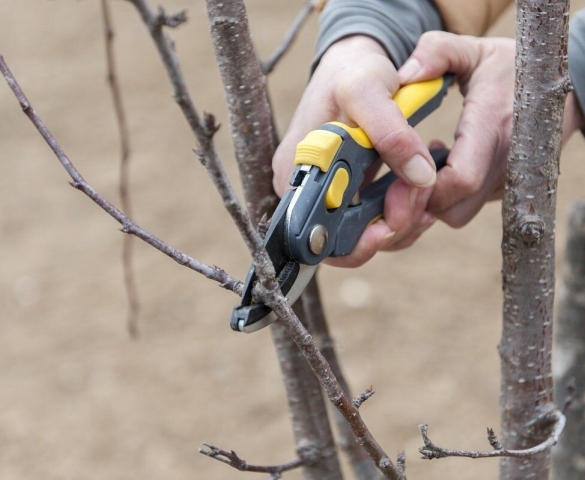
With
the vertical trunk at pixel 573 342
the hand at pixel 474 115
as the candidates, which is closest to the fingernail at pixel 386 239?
the hand at pixel 474 115

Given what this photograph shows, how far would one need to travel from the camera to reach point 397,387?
264 cm

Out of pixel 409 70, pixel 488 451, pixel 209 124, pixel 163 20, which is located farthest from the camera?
pixel 409 70

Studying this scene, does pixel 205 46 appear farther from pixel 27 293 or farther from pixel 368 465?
pixel 368 465

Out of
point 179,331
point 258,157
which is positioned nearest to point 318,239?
point 258,157

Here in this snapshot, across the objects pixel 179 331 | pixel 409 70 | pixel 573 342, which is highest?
pixel 179 331

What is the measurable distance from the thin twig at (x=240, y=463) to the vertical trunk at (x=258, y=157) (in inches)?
2.0

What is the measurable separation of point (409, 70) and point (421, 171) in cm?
18

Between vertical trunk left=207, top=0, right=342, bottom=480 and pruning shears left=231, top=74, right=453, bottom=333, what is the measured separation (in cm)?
9

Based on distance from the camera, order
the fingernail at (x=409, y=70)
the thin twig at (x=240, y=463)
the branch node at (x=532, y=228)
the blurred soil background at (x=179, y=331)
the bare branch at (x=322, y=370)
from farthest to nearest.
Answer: the blurred soil background at (x=179, y=331) → the fingernail at (x=409, y=70) → the branch node at (x=532, y=228) → the thin twig at (x=240, y=463) → the bare branch at (x=322, y=370)

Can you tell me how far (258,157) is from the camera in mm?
1056

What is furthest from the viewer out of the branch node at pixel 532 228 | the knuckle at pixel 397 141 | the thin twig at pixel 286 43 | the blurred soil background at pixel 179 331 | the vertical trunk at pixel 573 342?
the blurred soil background at pixel 179 331

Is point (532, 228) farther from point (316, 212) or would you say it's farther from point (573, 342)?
point (573, 342)

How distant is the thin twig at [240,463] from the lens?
798mm

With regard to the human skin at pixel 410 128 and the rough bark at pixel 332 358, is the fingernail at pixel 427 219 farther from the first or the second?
the rough bark at pixel 332 358
